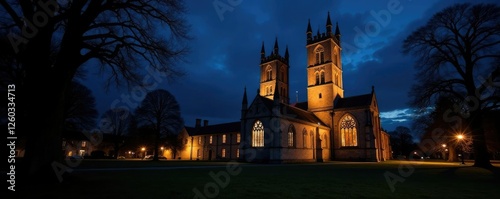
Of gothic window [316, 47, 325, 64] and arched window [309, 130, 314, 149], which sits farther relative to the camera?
gothic window [316, 47, 325, 64]

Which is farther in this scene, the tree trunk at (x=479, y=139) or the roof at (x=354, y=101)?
the roof at (x=354, y=101)

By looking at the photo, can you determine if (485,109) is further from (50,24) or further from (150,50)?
(50,24)

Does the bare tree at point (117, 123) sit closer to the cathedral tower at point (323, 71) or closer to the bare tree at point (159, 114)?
the bare tree at point (159, 114)

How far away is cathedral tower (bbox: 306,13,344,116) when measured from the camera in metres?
49.0

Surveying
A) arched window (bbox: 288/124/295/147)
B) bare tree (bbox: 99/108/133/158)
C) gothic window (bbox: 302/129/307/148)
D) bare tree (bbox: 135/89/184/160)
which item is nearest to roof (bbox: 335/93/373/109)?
gothic window (bbox: 302/129/307/148)

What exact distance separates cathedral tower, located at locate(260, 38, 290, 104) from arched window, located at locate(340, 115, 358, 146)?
12.4 meters

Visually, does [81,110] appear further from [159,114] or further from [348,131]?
[348,131]

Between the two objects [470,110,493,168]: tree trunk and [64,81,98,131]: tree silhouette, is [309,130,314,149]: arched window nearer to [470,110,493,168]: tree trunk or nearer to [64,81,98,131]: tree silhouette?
[470,110,493,168]: tree trunk

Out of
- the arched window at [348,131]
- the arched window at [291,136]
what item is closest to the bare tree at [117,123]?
the arched window at [291,136]

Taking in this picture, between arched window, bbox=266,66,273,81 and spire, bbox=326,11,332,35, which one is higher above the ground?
spire, bbox=326,11,332,35

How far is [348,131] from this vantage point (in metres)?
46.2

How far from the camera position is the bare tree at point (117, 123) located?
181 ft

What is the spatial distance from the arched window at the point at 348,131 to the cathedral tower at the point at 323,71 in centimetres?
315

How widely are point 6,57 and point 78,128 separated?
2178cm
